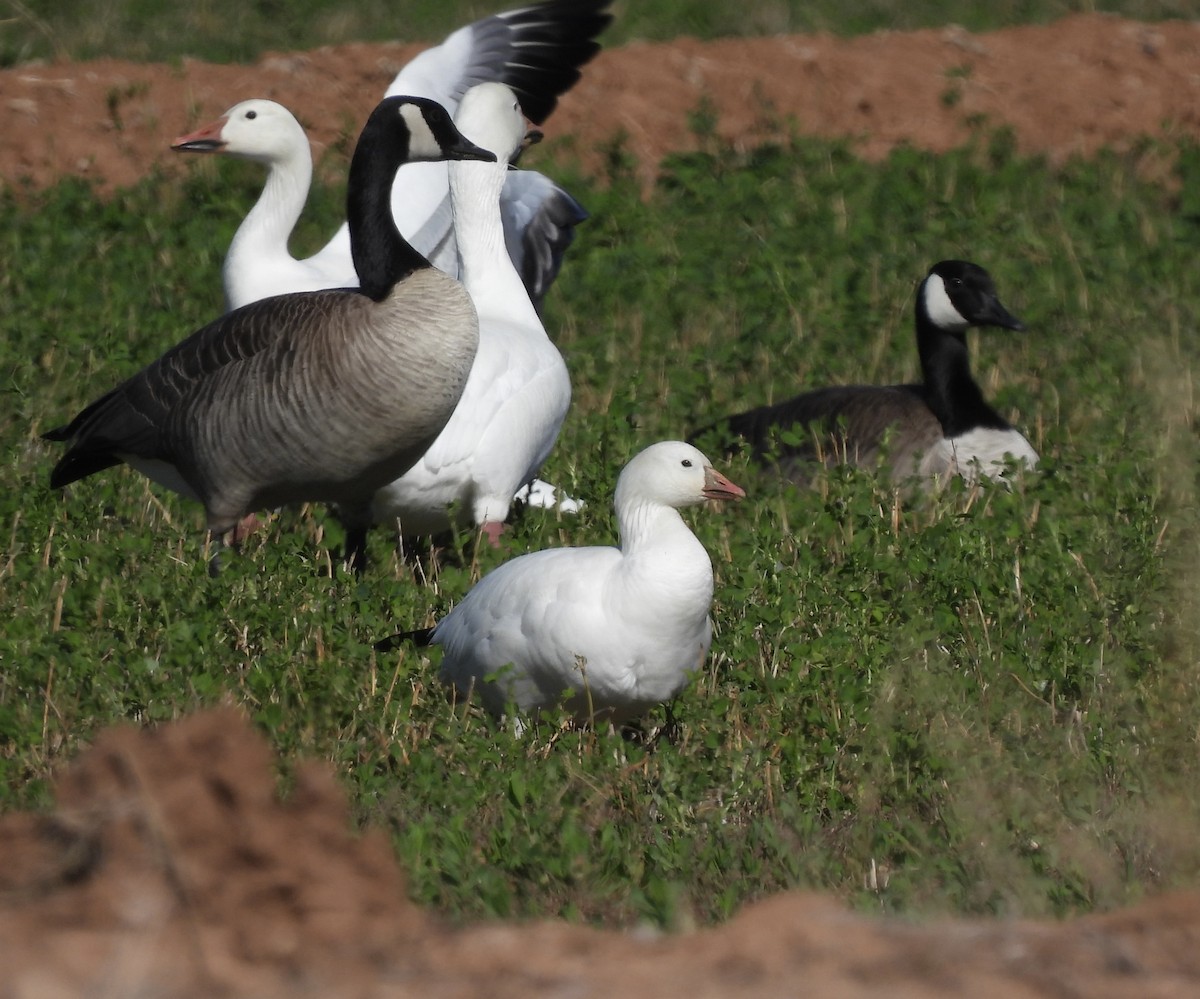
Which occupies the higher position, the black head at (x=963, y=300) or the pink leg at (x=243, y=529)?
the black head at (x=963, y=300)

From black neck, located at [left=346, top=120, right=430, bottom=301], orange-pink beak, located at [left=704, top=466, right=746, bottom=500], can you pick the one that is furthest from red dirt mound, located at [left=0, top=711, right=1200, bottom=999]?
black neck, located at [left=346, top=120, right=430, bottom=301]

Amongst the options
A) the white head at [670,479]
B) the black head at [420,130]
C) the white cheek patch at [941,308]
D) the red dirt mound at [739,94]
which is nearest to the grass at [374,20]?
the red dirt mound at [739,94]

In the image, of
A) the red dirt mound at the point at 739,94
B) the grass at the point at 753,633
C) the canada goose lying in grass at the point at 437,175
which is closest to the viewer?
the grass at the point at 753,633

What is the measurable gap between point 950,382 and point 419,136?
3.03m

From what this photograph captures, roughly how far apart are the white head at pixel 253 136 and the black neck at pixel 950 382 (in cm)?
298

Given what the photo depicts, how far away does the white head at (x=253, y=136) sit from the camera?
8.22m

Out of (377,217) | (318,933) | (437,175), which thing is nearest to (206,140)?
(437,175)

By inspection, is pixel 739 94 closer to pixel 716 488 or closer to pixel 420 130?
pixel 420 130

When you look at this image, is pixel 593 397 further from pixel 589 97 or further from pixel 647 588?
pixel 589 97

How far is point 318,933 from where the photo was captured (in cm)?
296

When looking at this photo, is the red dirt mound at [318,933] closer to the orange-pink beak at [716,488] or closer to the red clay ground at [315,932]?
the red clay ground at [315,932]

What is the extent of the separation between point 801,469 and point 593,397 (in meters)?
1.09

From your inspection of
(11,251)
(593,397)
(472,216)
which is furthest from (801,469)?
(11,251)

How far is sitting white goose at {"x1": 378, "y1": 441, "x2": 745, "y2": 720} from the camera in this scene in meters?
5.10
